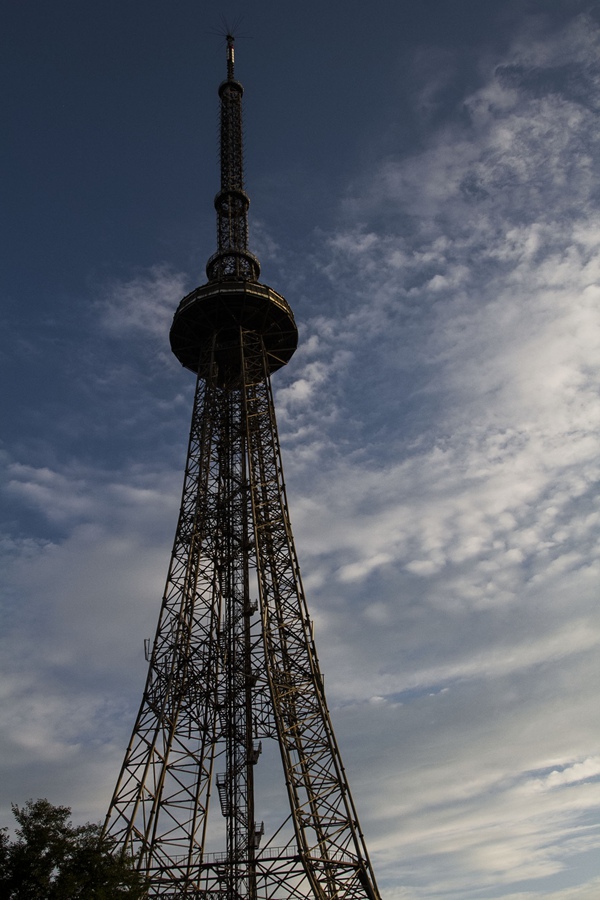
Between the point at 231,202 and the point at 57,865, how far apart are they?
44.3 metres

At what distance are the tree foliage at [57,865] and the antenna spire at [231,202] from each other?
33872mm

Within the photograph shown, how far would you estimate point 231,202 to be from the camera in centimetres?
5753

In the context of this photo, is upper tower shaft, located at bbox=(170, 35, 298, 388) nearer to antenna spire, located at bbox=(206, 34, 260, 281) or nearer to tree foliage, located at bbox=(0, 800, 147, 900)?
antenna spire, located at bbox=(206, 34, 260, 281)

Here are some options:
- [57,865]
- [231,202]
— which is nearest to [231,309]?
[231,202]

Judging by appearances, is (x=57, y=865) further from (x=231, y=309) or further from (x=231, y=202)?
(x=231, y=202)

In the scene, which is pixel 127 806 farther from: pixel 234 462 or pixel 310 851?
pixel 234 462

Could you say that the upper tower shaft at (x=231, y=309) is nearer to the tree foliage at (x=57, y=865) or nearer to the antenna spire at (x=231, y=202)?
the antenna spire at (x=231, y=202)

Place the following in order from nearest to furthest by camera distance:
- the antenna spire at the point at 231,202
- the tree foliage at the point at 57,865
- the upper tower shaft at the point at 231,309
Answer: the tree foliage at the point at 57,865, the upper tower shaft at the point at 231,309, the antenna spire at the point at 231,202

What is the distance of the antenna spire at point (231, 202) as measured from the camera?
179ft

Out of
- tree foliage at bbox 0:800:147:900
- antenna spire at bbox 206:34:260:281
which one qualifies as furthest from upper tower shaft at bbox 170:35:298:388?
tree foliage at bbox 0:800:147:900

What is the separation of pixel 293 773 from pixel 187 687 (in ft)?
24.9

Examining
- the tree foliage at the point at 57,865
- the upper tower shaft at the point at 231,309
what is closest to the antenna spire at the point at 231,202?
the upper tower shaft at the point at 231,309

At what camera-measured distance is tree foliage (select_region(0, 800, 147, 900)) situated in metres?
26.7

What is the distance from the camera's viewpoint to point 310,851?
35.4 metres
